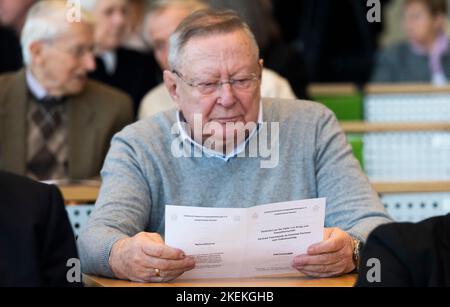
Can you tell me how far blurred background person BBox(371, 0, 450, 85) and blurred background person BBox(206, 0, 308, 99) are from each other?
9.61 ft

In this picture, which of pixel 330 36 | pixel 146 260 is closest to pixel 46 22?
pixel 146 260

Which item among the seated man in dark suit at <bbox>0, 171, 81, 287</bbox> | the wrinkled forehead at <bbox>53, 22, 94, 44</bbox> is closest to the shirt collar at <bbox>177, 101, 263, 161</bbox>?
the seated man in dark suit at <bbox>0, 171, 81, 287</bbox>

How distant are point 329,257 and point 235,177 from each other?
556 millimetres

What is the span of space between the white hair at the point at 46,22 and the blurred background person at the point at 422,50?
3985mm

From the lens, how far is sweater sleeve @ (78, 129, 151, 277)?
3.06 metres

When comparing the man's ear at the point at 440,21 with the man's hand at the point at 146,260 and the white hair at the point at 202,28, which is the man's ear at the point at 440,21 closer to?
the white hair at the point at 202,28

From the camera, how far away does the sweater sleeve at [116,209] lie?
10.0 ft

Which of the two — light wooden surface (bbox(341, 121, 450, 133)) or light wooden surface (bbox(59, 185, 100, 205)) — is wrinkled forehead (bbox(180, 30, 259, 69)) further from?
light wooden surface (bbox(341, 121, 450, 133))

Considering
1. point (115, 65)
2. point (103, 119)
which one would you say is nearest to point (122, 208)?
point (103, 119)

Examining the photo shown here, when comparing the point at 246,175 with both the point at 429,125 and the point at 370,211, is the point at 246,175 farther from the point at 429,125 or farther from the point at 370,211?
the point at 429,125

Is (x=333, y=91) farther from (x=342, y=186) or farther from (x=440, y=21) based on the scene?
(x=342, y=186)

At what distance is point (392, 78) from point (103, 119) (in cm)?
415

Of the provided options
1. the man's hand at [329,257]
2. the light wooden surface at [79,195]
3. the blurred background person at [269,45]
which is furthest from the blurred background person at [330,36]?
the man's hand at [329,257]
